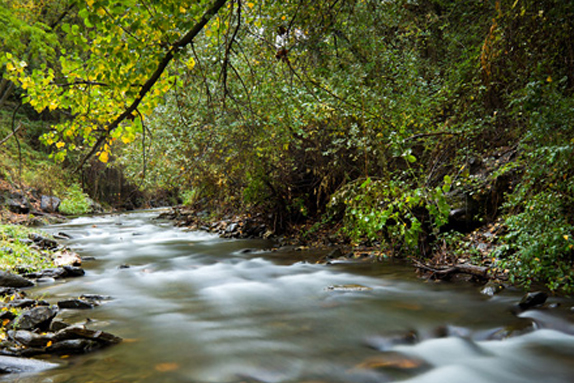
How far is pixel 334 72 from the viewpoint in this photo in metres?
7.90

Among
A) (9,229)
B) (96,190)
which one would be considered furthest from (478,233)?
(96,190)

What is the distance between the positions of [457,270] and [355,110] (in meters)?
3.31

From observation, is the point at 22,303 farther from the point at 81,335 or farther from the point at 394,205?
the point at 394,205

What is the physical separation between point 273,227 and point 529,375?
847 cm

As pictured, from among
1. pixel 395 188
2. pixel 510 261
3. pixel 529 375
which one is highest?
pixel 395 188

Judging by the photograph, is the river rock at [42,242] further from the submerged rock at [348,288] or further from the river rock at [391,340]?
the river rock at [391,340]

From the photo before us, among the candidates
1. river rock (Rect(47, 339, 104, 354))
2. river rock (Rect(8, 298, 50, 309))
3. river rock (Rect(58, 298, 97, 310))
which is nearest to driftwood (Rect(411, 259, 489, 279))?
river rock (Rect(47, 339, 104, 354))

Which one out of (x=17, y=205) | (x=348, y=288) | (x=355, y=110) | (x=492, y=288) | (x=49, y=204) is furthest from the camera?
(x=49, y=204)

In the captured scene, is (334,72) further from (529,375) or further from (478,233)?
(529,375)

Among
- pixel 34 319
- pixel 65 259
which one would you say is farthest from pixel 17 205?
pixel 34 319

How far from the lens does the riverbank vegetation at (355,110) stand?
11.6 ft

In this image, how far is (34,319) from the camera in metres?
3.95

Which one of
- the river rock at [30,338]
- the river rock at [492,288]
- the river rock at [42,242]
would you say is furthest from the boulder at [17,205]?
the river rock at [492,288]

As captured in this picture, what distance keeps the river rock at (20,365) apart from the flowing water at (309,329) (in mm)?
94
